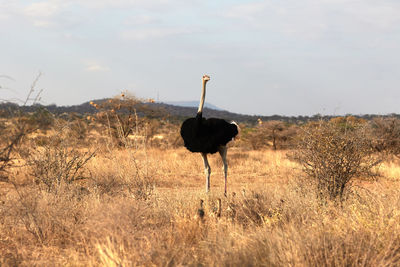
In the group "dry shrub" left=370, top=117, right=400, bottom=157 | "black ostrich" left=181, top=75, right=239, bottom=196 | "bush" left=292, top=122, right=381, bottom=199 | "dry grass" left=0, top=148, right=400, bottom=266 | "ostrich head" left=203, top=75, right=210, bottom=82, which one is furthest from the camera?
"dry shrub" left=370, top=117, right=400, bottom=157

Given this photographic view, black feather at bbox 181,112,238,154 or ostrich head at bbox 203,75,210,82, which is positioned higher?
ostrich head at bbox 203,75,210,82

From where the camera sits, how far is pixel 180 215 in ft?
21.9

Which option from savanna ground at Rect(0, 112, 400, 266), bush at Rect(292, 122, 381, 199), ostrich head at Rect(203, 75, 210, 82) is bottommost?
savanna ground at Rect(0, 112, 400, 266)

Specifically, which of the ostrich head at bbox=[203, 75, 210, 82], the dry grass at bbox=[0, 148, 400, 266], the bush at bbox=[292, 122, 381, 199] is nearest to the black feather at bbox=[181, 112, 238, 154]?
the ostrich head at bbox=[203, 75, 210, 82]

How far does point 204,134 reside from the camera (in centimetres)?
914

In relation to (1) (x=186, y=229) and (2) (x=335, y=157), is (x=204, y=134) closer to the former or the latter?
(2) (x=335, y=157)

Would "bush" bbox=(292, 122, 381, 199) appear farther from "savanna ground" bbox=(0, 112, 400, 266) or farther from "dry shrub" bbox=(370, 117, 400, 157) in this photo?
"dry shrub" bbox=(370, 117, 400, 157)

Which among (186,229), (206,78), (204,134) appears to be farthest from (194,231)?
(206,78)

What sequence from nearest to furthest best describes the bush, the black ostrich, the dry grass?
the dry grass
the bush
the black ostrich

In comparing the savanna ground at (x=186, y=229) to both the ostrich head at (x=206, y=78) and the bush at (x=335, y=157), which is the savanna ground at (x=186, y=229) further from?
the ostrich head at (x=206, y=78)

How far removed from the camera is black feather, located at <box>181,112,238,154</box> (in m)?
9.07

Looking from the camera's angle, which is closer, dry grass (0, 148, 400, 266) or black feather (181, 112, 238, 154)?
dry grass (0, 148, 400, 266)

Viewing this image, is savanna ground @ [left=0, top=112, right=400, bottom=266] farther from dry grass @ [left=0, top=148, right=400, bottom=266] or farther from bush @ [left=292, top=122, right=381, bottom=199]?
bush @ [left=292, top=122, right=381, bottom=199]

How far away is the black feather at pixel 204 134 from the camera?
907 cm
